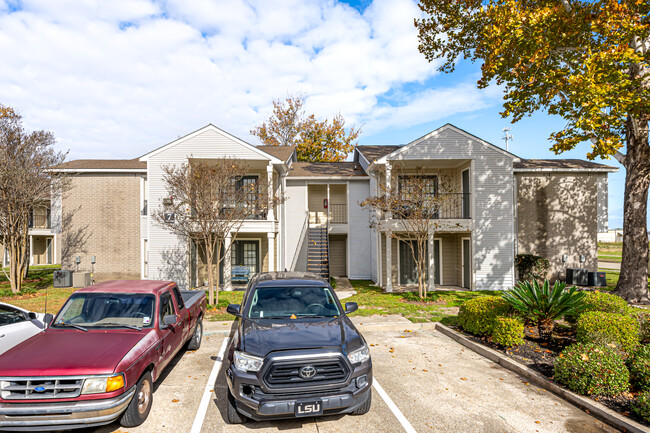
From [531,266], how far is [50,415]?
17941mm

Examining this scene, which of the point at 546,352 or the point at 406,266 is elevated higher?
the point at 406,266

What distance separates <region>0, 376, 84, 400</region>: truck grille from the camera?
3.80 meters

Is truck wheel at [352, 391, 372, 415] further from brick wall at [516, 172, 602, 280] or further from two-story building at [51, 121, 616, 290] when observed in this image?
brick wall at [516, 172, 602, 280]

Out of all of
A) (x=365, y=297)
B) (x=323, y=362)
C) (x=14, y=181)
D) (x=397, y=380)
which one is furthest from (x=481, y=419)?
(x=14, y=181)

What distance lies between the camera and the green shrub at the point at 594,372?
16.4ft

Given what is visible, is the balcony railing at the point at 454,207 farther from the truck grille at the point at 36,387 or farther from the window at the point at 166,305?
the truck grille at the point at 36,387

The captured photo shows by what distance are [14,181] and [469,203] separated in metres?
19.9

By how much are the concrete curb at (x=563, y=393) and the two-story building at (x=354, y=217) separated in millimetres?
7570

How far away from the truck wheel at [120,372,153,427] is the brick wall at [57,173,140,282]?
14.7 m

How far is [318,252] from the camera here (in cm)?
1720

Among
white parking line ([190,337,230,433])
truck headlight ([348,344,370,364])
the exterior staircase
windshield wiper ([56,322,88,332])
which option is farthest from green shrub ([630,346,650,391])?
the exterior staircase

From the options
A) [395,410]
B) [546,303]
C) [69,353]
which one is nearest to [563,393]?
[546,303]

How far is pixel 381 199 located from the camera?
13.7 metres

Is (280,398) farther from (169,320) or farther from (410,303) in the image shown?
(410,303)
